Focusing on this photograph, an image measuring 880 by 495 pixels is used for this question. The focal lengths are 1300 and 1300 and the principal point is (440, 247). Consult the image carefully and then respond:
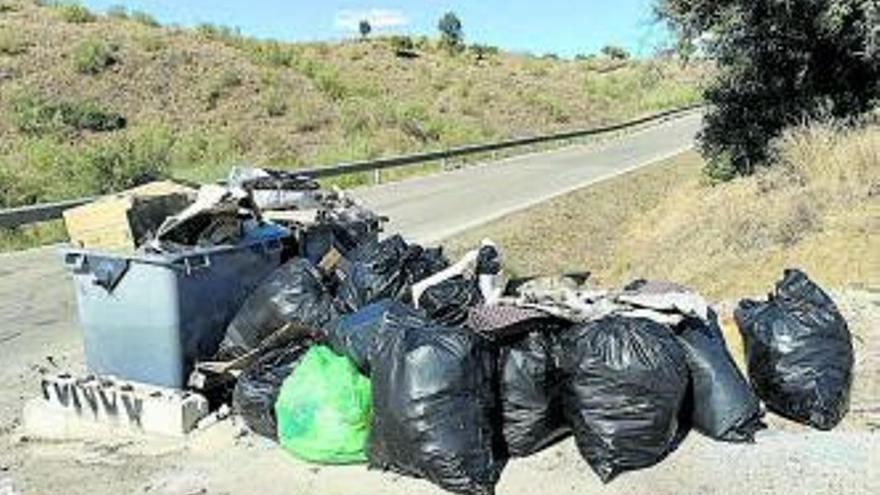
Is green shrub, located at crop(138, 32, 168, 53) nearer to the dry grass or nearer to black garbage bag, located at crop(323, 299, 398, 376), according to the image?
the dry grass

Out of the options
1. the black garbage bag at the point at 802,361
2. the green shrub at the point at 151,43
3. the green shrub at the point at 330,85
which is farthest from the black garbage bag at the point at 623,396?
the green shrub at the point at 330,85

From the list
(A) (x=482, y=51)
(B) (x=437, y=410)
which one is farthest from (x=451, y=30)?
(B) (x=437, y=410)

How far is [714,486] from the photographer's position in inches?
242

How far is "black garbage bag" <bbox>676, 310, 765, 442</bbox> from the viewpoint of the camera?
6621 millimetres

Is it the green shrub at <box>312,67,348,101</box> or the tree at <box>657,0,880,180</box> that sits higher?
the tree at <box>657,0,880,180</box>

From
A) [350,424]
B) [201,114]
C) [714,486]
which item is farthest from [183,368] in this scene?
[201,114]

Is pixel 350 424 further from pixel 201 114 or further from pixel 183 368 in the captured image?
pixel 201 114

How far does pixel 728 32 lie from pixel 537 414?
47.5ft

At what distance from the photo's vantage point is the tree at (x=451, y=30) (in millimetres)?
86275

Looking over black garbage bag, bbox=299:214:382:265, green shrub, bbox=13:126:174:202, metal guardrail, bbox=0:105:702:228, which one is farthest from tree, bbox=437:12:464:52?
black garbage bag, bbox=299:214:382:265

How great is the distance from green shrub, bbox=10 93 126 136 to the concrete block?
30745 mm

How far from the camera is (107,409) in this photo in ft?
24.1

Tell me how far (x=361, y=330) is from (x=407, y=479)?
857 millimetres

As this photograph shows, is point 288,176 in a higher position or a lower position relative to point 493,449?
higher
